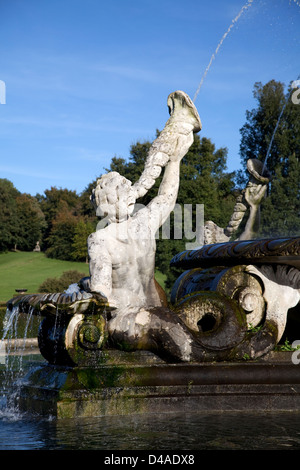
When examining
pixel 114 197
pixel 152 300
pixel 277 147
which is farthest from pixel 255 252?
pixel 277 147

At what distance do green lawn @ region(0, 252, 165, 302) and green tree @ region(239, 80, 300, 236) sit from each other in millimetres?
27103

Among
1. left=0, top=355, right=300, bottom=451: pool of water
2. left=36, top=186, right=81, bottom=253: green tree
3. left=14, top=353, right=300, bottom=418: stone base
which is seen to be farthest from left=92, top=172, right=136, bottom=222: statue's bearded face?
left=36, top=186, right=81, bottom=253: green tree

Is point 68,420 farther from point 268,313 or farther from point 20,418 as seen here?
point 268,313

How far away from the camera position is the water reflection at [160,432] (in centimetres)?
436

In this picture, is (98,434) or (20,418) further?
(20,418)

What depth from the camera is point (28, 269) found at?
55.8 m

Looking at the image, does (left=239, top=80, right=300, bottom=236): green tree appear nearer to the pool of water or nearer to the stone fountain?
the stone fountain

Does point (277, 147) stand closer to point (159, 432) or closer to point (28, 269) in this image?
point (159, 432)

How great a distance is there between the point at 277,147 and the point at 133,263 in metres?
7.95

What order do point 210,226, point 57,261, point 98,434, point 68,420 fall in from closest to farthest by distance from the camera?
point 98,434 < point 68,420 < point 210,226 < point 57,261

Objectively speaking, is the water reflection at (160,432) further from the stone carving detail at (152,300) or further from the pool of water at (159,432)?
the stone carving detail at (152,300)

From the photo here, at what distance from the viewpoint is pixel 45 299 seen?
18.3ft

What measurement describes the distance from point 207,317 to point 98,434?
1792mm

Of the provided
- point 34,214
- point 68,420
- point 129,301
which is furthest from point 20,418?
point 34,214
